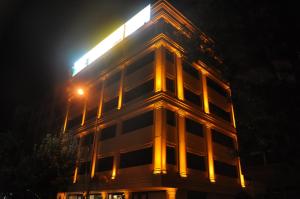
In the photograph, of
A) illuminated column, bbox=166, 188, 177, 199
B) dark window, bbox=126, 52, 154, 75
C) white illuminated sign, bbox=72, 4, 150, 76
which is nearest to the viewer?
illuminated column, bbox=166, 188, 177, 199

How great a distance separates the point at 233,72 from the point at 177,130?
9.31 m

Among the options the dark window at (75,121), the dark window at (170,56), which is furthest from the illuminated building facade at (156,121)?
the dark window at (75,121)

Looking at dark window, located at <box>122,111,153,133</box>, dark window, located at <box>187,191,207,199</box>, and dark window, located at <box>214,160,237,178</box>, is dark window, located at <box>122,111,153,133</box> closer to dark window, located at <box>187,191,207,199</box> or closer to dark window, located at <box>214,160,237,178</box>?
dark window, located at <box>187,191,207,199</box>

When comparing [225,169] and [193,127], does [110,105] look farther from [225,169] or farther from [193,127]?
[225,169]

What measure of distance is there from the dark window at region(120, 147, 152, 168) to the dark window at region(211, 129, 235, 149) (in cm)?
929

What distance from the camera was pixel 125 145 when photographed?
2262 cm

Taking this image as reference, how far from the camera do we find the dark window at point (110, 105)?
26.9 m

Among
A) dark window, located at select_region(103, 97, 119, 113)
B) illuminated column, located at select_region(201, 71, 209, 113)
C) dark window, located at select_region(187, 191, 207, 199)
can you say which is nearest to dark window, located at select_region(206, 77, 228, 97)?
illuminated column, located at select_region(201, 71, 209, 113)

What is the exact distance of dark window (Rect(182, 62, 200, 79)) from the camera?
82.5 ft

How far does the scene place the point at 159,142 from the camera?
62.3 feet

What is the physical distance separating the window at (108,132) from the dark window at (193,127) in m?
7.80

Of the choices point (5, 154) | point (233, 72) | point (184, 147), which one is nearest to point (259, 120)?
point (233, 72)

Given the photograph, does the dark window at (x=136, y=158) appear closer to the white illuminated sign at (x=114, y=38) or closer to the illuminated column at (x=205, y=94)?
the illuminated column at (x=205, y=94)

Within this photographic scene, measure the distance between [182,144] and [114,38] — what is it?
1772 cm
